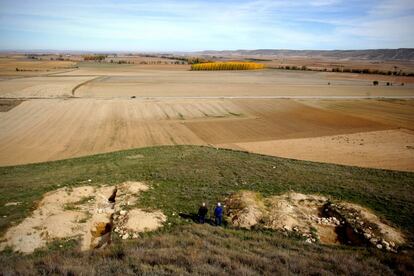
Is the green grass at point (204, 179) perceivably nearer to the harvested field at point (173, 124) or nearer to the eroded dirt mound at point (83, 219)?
the eroded dirt mound at point (83, 219)

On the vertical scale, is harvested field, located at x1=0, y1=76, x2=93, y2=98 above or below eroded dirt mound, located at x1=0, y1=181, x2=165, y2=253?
above

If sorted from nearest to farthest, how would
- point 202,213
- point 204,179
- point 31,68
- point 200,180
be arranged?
point 202,213, point 200,180, point 204,179, point 31,68

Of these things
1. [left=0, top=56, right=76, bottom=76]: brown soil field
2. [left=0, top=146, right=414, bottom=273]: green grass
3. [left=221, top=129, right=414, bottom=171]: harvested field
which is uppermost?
[left=0, top=56, right=76, bottom=76]: brown soil field

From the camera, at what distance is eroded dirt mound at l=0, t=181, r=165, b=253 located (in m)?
11.1

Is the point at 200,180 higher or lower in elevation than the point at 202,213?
lower

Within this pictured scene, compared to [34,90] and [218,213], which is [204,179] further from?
[34,90]

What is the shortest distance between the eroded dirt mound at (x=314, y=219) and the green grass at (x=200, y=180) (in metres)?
0.88

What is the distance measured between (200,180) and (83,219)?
6.77 metres

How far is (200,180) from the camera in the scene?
1733 cm

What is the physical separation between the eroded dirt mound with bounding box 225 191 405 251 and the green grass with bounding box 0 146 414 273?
2.89 feet

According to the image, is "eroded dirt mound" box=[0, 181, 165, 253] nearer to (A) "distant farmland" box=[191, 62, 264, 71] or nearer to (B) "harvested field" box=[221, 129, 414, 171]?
(B) "harvested field" box=[221, 129, 414, 171]

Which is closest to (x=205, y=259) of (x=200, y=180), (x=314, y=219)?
(x=314, y=219)

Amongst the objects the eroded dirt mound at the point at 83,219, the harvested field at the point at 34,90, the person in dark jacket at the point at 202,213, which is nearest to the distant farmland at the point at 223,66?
the harvested field at the point at 34,90

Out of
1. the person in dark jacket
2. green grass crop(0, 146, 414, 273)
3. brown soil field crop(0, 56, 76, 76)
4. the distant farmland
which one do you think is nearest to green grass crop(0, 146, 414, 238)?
green grass crop(0, 146, 414, 273)
